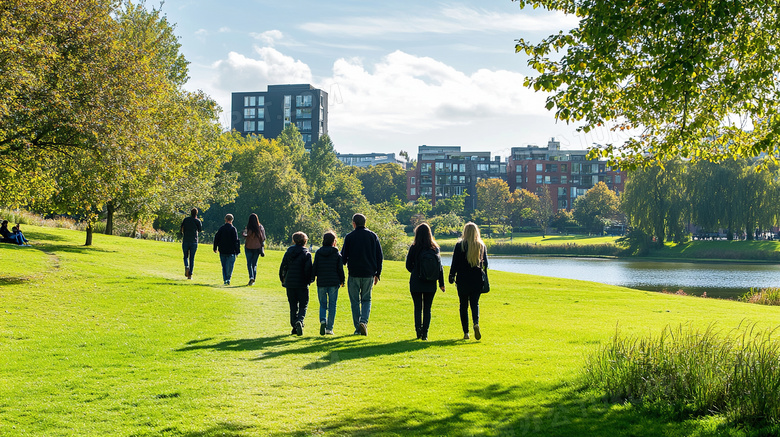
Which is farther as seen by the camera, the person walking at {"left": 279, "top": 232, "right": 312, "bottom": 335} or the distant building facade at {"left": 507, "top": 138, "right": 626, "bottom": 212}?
the distant building facade at {"left": 507, "top": 138, "right": 626, "bottom": 212}

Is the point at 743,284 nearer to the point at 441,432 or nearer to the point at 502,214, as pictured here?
the point at 441,432

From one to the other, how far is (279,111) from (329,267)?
14039 centimetres

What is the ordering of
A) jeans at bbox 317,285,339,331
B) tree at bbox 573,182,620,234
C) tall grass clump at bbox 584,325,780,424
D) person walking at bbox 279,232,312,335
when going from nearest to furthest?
tall grass clump at bbox 584,325,780,424 → person walking at bbox 279,232,312,335 → jeans at bbox 317,285,339,331 → tree at bbox 573,182,620,234

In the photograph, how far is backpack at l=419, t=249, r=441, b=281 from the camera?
11992 mm

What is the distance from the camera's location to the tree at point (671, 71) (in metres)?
9.52

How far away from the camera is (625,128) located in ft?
42.7

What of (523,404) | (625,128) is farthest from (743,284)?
(523,404)

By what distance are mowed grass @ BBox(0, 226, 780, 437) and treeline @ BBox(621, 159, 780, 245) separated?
54.0 metres

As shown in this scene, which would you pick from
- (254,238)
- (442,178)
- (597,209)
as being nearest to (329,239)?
(254,238)

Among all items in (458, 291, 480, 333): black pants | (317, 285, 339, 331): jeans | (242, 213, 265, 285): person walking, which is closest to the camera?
(458, 291, 480, 333): black pants

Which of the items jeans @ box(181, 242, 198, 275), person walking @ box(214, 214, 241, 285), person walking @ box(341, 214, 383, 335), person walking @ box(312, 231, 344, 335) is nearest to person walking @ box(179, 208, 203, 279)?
jeans @ box(181, 242, 198, 275)

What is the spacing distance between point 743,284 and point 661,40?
38507mm

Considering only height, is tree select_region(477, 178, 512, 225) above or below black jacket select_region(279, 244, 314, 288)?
above

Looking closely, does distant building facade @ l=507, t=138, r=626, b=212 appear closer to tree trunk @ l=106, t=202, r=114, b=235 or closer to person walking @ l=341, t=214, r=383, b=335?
tree trunk @ l=106, t=202, r=114, b=235
